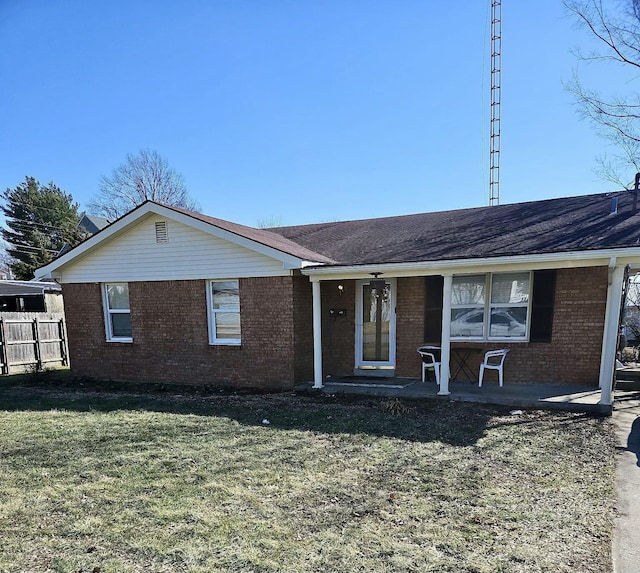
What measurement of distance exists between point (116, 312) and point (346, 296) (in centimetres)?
627

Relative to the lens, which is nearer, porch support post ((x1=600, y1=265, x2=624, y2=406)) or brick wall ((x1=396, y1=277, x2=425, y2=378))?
porch support post ((x1=600, y1=265, x2=624, y2=406))

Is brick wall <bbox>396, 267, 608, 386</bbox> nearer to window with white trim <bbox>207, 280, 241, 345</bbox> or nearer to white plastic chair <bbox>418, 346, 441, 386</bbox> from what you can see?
white plastic chair <bbox>418, 346, 441, 386</bbox>

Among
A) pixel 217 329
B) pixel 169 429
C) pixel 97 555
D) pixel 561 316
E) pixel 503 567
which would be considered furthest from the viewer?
pixel 217 329

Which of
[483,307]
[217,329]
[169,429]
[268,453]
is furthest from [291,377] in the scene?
[483,307]

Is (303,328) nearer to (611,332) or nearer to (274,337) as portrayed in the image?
(274,337)

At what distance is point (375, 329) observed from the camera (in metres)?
9.23

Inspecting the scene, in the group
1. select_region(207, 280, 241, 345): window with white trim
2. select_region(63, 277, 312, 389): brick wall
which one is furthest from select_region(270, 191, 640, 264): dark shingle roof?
select_region(207, 280, 241, 345): window with white trim

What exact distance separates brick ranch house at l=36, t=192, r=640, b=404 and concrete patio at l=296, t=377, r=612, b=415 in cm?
35

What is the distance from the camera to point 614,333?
20.3ft

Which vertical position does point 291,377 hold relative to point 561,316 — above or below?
below

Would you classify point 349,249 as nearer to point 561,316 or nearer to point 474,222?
point 474,222

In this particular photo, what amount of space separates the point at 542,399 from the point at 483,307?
2331 millimetres

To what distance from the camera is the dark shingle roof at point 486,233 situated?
6.78 metres

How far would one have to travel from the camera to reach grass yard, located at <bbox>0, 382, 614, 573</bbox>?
276 centimetres
